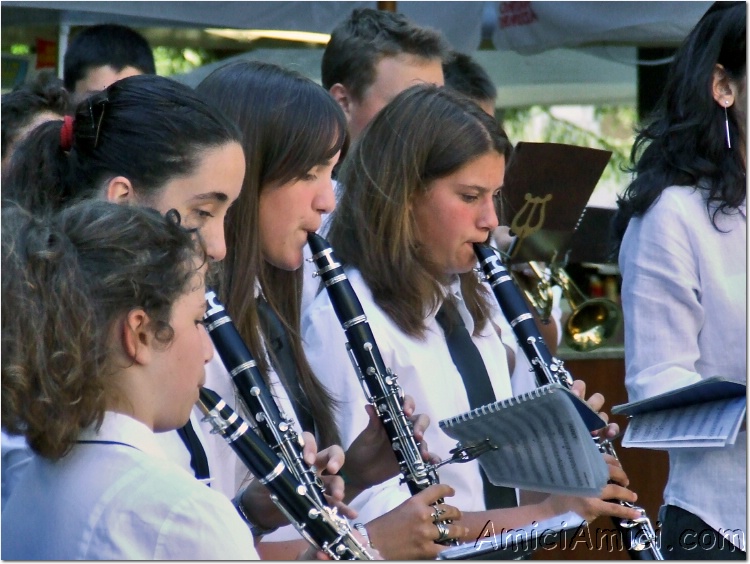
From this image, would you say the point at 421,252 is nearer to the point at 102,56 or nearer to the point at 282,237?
the point at 282,237

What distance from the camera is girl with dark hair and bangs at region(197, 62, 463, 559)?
2.31 metres

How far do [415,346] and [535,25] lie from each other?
336 centimetres

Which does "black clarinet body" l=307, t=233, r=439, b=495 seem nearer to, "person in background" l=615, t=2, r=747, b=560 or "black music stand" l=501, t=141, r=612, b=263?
"person in background" l=615, t=2, r=747, b=560

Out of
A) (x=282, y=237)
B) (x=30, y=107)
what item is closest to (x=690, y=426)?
(x=282, y=237)

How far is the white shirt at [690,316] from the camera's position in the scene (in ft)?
7.77

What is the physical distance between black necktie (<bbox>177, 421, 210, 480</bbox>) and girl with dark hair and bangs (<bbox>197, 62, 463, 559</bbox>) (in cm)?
20

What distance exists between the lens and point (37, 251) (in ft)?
5.28

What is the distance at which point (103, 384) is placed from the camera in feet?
5.23

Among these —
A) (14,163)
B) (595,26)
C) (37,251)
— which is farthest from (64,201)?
(595,26)

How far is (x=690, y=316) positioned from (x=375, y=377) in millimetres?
715

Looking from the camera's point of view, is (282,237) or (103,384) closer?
(103,384)

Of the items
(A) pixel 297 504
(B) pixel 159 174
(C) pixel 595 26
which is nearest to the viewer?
(A) pixel 297 504

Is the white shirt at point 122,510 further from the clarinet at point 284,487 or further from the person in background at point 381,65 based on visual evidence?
the person in background at point 381,65

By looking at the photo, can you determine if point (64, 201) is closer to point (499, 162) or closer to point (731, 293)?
point (499, 162)
